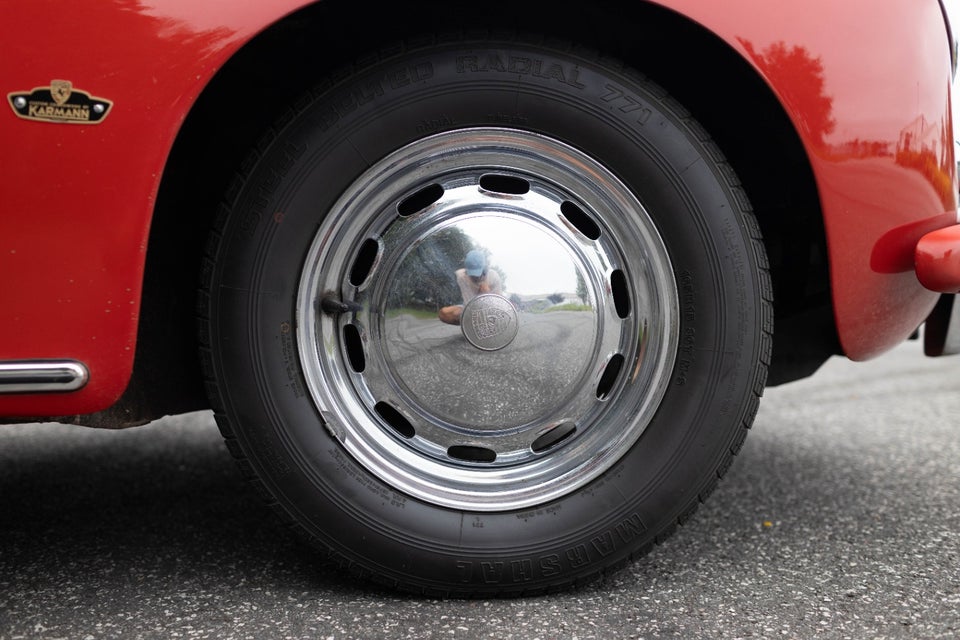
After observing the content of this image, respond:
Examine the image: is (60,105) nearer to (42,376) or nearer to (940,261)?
(42,376)

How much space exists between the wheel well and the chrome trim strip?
0.68 feet

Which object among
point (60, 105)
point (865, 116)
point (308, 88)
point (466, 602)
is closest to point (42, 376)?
point (60, 105)

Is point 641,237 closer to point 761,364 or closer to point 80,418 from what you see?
point 761,364

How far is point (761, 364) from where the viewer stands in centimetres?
148

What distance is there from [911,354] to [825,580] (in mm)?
3650

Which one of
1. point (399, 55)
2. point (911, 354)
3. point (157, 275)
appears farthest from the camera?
point (911, 354)

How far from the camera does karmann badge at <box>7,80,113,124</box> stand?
4.04 ft

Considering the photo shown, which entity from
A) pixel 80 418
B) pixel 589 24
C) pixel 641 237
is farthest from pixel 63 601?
pixel 589 24

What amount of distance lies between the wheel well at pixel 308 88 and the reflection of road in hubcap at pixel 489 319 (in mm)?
487

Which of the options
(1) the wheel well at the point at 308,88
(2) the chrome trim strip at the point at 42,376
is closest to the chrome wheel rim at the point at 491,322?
(1) the wheel well at the point at 308,88

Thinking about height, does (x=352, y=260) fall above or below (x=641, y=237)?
below

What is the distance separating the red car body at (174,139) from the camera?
1248 millimetres

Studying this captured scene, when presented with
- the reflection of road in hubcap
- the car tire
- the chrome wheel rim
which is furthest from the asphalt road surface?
the reflection of road in hubcap

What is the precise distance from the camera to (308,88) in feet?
4.82
